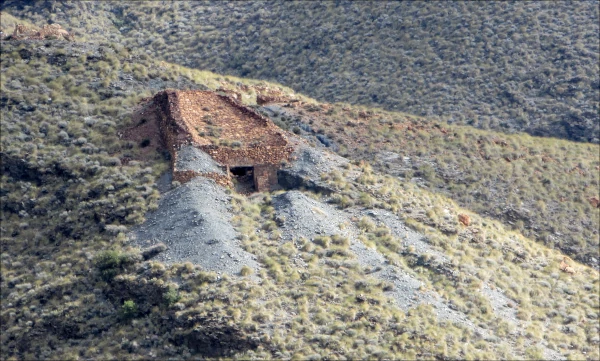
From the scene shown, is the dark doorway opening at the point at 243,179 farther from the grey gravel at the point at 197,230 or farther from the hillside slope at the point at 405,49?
the hillside slope at the point at 405,49

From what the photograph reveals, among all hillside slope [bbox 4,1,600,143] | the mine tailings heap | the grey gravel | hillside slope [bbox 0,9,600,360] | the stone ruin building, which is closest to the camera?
hillside slope [bbox 0,9,600,360]

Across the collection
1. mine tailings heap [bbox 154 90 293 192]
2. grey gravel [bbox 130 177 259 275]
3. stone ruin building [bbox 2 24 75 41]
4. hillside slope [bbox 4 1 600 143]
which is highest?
stone ruin building [bbox 2 24 75 41]

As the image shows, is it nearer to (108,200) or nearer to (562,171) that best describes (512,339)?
(108,200)

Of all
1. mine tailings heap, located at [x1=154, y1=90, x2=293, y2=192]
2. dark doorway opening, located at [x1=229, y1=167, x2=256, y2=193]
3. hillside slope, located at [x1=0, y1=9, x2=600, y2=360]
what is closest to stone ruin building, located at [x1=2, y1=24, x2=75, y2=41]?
hillside slope, located at [x1=0, y1=9, x2=600, y2=360]

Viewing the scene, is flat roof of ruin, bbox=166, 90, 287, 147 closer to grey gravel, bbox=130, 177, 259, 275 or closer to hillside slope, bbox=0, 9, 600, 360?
hillside slope, bbox=0, 9, 600, 360

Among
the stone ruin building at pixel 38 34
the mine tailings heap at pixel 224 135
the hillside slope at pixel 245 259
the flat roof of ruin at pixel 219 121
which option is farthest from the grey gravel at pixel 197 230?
the stone ruin building at pixel 38 34

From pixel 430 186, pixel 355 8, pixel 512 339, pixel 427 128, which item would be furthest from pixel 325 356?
pixel 355 8

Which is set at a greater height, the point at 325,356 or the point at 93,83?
the point at 93,83

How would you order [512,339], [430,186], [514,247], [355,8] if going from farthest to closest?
[355,8]
[430,186]
[514,247]
[512,339]

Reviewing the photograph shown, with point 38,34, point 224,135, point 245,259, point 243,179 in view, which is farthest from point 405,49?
point 245,259
